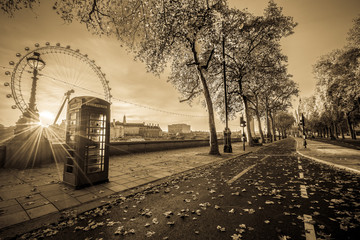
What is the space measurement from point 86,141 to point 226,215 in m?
4.75

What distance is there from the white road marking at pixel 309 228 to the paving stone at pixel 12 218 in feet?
17.3

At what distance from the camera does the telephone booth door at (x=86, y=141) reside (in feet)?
16.1

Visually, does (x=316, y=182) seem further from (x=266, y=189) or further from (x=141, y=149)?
(x=141, y=149)

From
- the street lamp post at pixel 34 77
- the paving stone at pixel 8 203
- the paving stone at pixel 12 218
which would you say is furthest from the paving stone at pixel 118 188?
the street lamp post at pixel 34 77

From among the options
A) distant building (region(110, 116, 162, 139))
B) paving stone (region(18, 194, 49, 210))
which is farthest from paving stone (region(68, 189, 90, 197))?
distant building (region(110, 116, 162, 139))

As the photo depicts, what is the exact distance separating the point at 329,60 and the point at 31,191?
36.6 meters

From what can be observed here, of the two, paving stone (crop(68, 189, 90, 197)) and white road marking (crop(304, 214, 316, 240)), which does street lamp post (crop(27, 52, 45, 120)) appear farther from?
white road marking (crop(304, 214, 316, 240))

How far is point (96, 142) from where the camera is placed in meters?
5.46

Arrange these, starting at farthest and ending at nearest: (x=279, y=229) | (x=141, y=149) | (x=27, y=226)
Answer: (x=141, y=149) < (x=27, y=226) < (x=279, y=229)

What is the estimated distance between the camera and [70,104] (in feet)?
18.5

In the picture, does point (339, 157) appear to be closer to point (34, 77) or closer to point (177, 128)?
point (34, 77)

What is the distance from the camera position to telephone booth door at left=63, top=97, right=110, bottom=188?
194 inches

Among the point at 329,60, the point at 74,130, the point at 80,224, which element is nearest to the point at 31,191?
the point at 74,130

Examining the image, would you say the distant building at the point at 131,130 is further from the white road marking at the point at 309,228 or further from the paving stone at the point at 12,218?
the white road marking at the point at 309,228
